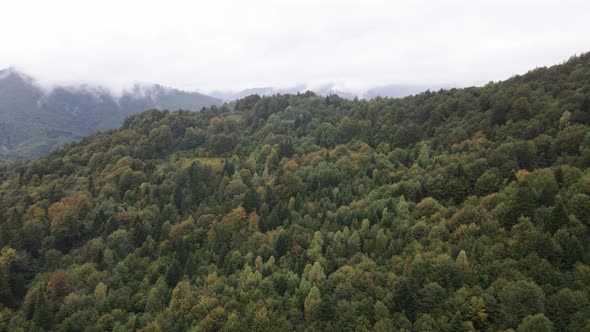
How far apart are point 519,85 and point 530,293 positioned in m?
95.2

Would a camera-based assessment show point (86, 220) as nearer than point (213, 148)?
Yes

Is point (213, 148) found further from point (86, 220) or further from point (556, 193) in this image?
point (556, 193)

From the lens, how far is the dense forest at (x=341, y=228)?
210 ft

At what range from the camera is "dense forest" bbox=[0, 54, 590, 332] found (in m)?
63.9

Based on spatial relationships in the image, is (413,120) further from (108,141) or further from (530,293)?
(108,141)

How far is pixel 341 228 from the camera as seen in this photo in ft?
299

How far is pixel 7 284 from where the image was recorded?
8938 cm

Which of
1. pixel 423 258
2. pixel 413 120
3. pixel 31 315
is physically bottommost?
pixel 31 315

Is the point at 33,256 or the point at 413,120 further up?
the point at 413,120

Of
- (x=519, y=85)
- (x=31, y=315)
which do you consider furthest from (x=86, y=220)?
(x=519, y=85)

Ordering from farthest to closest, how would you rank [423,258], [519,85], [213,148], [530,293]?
[213,148]
[519,85]
[423,258]
[530,293]

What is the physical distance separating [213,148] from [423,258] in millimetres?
114479

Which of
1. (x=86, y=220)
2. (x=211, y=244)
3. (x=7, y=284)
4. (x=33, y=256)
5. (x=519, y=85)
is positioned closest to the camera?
(x=7, y=284)

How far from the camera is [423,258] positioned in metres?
70.4
